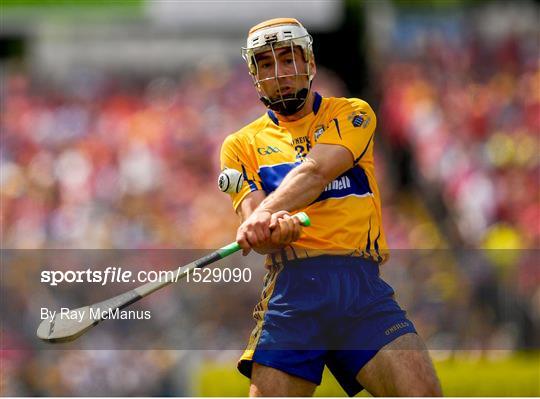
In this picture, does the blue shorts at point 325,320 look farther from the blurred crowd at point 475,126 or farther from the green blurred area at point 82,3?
the green blurred area at point 82,3

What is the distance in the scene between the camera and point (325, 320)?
5457 mm

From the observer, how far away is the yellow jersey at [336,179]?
215 inches

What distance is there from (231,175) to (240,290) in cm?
614

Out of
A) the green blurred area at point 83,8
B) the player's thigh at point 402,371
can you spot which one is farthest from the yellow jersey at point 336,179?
the green blurred area at point 83,8

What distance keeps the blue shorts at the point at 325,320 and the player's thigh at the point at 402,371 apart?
0.04 metres

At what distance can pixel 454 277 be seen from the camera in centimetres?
1191

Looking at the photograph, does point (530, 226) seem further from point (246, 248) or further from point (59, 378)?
point (246, 248)

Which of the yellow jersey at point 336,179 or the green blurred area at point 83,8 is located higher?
the green blurred area at point 83,8

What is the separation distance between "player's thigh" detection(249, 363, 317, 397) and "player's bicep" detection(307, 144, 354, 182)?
837mm

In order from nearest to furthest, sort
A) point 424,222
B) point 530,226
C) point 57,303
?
point 57,303 → point 530,226 → point 424,222

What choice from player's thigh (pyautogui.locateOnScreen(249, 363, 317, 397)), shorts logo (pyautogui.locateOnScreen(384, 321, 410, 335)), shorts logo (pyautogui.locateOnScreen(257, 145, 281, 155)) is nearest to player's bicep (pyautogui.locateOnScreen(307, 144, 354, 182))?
shorts logo (pyautogui.locateOnScreen(257, 145, 281, 155))

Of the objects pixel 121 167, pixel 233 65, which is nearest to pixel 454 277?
pixel 121 167

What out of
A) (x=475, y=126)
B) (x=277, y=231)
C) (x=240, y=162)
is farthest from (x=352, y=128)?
(x=475, y=126)

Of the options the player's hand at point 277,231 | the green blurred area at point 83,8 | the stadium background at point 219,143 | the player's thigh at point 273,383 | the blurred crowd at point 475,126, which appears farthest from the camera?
the green blurred area at point 83,8
